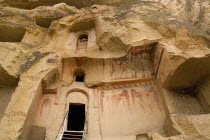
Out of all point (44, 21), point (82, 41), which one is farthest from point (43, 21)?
point (82, 41)

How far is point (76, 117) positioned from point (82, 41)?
3.79 metres

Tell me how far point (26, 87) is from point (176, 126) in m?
4.91

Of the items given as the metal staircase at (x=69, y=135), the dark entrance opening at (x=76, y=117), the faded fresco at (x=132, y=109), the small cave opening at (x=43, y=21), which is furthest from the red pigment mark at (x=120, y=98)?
the small cave opening at (x=43, y=21)

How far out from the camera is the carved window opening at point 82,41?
10438mm

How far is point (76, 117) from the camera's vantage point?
9.85m

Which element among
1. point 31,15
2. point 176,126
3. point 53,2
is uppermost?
point 53,2

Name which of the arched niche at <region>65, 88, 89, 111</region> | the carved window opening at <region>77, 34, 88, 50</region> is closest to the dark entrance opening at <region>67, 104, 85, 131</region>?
the arched niche at <region>65, 88, 89, 111</region>

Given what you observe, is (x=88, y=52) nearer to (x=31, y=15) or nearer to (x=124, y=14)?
(x=124, y=14)

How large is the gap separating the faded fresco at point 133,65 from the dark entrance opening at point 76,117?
2.05 m

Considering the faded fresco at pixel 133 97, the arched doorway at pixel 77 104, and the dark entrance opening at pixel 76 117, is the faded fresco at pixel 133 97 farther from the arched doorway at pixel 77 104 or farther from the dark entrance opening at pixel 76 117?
the dark entrance opening at pixel 76 117

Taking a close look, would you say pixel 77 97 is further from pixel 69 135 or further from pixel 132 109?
pixel 132 109

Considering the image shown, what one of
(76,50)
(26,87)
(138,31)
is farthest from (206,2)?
(26,87)

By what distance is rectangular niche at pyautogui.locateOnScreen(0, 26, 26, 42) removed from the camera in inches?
437

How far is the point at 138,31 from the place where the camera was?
905 cm
